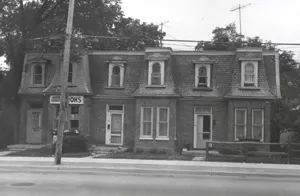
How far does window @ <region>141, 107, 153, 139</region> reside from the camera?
24969 millimetres

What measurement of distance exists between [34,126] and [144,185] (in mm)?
16611

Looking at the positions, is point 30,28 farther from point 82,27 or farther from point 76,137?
point 76,137

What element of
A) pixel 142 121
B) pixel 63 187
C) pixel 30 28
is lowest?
pixel 63 187

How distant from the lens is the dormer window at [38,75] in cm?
2705

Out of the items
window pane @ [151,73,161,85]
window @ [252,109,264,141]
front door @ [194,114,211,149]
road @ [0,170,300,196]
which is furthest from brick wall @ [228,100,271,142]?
road @ [0,170,300,196]

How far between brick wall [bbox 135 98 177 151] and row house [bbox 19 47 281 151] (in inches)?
2.4

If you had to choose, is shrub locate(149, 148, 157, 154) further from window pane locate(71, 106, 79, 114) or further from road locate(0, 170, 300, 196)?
road locate(0, 170, 300, 196)

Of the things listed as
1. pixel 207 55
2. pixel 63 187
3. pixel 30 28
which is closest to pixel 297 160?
pixel 207 55

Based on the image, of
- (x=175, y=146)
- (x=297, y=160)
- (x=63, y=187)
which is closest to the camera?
(x=63, y=187)

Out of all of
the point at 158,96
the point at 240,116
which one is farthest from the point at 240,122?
the point at 158,96

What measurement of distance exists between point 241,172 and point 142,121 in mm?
10026

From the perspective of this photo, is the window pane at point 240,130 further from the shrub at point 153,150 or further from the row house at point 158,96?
the shrub at point 153,150

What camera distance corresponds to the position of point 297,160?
18.7m

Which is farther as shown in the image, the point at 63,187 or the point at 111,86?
the point at 111,86
